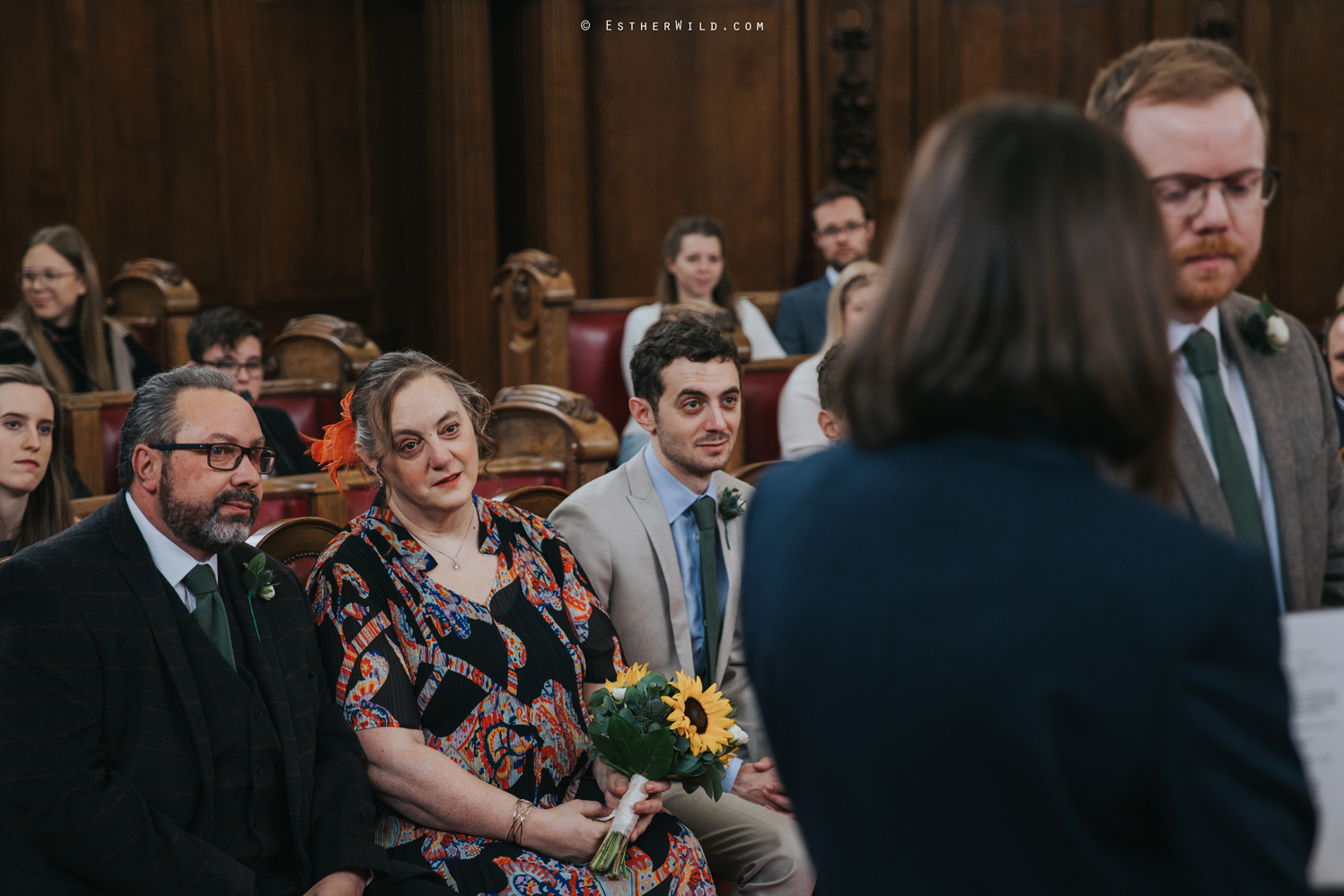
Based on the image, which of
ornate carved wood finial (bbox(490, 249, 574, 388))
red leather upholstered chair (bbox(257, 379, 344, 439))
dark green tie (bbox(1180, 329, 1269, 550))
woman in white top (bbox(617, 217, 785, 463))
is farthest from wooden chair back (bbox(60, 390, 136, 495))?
dark green tie (bbox(1180, 329, 1269, 550))

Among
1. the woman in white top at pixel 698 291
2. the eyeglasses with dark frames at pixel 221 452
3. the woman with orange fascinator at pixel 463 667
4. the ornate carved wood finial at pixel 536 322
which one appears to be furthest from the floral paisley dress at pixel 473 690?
the ornate carved wood finial at pixel 536 322

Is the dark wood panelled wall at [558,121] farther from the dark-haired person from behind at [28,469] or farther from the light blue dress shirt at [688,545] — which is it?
the light blue dress shirt at [688,545]

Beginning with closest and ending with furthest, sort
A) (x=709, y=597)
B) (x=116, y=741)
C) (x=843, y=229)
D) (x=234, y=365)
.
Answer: (x=116, y=741), (x=709, y=597), (x=234, y=365), (x=843, y=229)

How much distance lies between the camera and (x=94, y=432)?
3.97m

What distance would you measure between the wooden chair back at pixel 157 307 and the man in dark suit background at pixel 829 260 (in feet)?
8.55

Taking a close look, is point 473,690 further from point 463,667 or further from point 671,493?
point 671,493

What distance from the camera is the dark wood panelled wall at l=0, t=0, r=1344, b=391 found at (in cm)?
659

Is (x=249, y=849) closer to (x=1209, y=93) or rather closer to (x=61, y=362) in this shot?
(x=1209, y=93)

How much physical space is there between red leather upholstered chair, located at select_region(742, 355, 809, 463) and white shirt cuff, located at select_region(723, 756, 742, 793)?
77.0 inches

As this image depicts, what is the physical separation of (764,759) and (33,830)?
4.27 feet

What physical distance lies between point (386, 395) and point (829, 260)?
352 cm

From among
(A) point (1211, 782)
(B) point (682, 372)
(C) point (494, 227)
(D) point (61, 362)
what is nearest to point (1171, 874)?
(A) point (1211, 782)

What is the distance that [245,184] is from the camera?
6910 mm

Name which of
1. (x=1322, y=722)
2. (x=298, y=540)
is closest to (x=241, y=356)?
(x=298, y=540)
